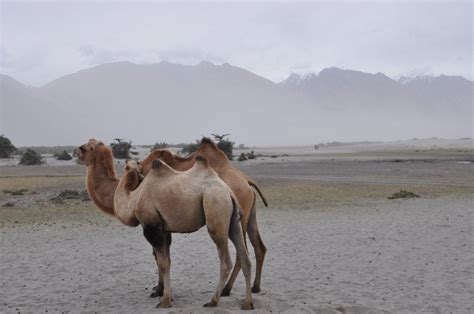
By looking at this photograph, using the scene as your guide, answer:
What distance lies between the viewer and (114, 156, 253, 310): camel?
6555mm

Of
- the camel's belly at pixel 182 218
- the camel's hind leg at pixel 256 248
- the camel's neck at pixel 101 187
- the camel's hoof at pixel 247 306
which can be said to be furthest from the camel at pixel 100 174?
the camel's hoof at pixel 247 306

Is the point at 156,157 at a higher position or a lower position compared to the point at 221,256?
higher

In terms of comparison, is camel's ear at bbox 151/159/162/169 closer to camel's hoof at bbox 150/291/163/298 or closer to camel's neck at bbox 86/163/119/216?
camel's neck at bbox 86/163/119/216

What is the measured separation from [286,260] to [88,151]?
441 cm

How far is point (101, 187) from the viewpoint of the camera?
742 cm

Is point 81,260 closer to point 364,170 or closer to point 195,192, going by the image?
point 195,192

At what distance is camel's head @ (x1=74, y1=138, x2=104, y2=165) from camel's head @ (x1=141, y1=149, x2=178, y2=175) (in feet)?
2.28

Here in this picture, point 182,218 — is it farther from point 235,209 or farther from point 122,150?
point 122,150

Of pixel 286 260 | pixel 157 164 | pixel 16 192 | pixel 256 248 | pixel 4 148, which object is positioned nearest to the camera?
pixel 157 164

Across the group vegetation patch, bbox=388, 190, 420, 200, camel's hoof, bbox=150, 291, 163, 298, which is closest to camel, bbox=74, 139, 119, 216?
camel's hoof, bbox=150, 291, 163, 298

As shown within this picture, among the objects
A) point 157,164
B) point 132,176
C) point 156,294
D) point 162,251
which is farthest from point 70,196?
point 162,251

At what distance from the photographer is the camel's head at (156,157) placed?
7.70 m

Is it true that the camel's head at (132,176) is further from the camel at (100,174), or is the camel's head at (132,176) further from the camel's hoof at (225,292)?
the camel's hoof at (225,292)

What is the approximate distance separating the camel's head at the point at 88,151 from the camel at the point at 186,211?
40.8 inches
